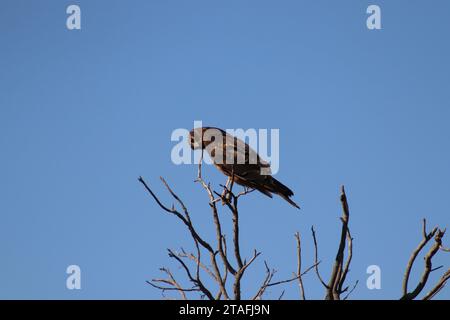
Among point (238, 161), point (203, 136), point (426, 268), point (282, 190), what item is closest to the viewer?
point (426, 268)

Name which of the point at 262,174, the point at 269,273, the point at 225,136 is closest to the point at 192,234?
the point at 269,273

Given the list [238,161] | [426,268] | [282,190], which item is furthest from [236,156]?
[426,268]

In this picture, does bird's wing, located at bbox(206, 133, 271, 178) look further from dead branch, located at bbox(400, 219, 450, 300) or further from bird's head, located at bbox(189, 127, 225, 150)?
dead branch, located at bbox(400, 219, 450, 300)

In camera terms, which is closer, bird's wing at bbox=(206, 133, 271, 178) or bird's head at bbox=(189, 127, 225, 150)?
Answer: bird's wing at bbox=(206, 133, 271, 178)

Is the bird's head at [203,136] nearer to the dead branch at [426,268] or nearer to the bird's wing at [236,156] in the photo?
the bird's wing at [236,156]

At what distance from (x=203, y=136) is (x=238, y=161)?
2.06 ft

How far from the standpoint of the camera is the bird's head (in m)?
→ 6.81

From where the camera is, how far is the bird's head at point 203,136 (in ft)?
22.3

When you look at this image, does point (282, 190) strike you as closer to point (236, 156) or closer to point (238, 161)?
point (238, 161)

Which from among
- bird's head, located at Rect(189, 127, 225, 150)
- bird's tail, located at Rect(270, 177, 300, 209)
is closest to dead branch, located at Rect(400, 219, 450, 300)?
bird's tail, located at Rect(270, 177, 300, 209)

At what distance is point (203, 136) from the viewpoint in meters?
6.85
